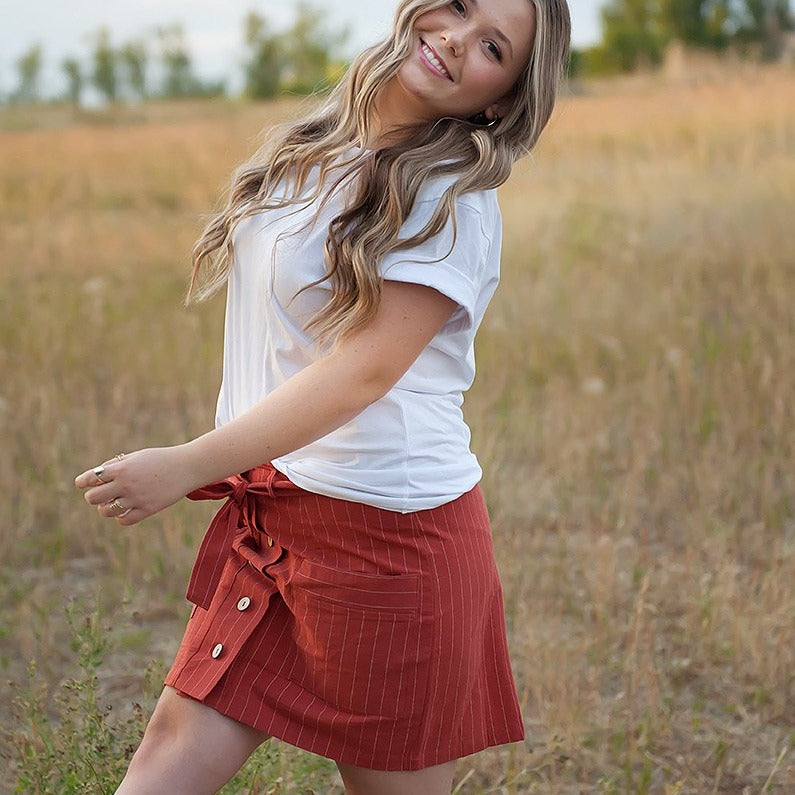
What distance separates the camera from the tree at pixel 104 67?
35.6 metres

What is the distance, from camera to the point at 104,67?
117 ft

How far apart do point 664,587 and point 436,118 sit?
2246 mm

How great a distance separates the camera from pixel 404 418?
1773 mm

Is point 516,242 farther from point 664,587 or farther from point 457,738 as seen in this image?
point 457,738

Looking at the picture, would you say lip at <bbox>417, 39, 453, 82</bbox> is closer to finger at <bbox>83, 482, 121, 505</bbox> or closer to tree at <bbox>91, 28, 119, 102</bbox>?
finger at <bbox>83, 482, 121, 505</bbox>

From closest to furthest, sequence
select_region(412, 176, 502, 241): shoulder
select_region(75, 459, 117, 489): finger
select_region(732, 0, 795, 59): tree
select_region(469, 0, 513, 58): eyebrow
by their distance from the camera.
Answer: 1. select_region(75, 459, 117, 489): finger
2. select_region(412, 176, 502, 241): shoulder
3. select_region(469, 0, 513, 58): eyebrow
4. select_region(732, 0, 795, 59): tree

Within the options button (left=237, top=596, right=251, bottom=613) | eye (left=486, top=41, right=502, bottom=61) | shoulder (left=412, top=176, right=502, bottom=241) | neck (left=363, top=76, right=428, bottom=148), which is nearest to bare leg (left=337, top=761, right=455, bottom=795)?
button (left=237, top=596, right=251, bottom=613)

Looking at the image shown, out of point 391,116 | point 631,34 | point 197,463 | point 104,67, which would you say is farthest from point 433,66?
point 104,67

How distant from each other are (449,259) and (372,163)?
0.21 metres

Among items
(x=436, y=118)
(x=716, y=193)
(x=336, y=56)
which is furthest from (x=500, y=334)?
(x=336, y=56)

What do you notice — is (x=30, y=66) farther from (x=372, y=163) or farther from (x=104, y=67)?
(x=372, y=163)

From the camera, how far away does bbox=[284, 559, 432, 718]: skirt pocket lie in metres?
1.77

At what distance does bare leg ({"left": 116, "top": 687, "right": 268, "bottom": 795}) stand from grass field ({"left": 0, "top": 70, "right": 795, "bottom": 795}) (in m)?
0.44

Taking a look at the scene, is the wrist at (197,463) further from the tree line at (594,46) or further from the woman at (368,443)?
the tree line at (594,46)
